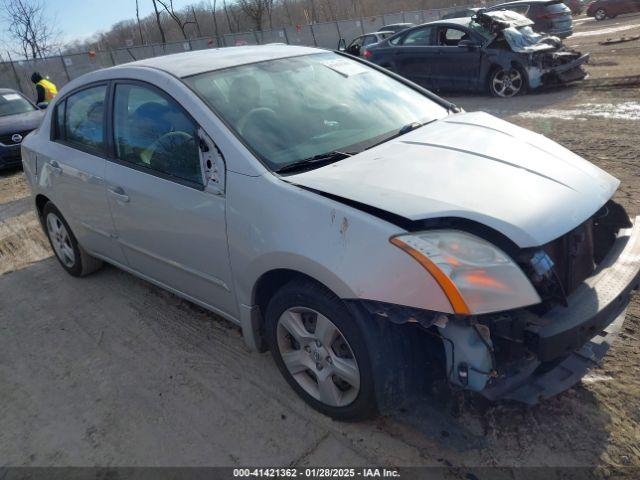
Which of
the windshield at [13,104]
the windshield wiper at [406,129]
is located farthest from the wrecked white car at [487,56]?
the windshield at [13,104]

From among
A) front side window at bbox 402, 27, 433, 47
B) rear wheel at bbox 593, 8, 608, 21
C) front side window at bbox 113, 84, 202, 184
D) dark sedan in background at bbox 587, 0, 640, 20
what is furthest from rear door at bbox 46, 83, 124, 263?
rear wheel at bbox 593, 8, 608, 21

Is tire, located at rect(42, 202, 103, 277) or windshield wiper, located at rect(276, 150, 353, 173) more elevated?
windshield wiper, located at rect(276, 150, 353, 173)

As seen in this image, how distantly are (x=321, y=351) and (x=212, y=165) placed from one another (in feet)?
3.70

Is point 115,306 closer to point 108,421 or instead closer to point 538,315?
point 108,421

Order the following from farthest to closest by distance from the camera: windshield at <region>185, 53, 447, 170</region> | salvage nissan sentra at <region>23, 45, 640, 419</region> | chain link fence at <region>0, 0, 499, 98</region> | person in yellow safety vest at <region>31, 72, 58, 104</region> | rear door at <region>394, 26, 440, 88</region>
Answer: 1. chain link fence at <region>0, 0, 499, 98</region>
2. person in yellow safety vest at <region>31, 72, 58, 104</region>
3. rear door at <region>394, 26, 440, 88</region>
4. windshield at <region>185, 53, 447, 170</region>
5. salvage nissan sentra at <region>23, 45, 640, 419</region>

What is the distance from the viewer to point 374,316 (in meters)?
2.28

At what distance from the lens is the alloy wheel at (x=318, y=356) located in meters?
2.44

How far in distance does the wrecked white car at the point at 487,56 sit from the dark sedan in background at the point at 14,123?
305 inches

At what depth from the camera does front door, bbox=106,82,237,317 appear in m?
2.88

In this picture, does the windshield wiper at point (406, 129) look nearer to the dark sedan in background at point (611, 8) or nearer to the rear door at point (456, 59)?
the rear door at point (456, 59)

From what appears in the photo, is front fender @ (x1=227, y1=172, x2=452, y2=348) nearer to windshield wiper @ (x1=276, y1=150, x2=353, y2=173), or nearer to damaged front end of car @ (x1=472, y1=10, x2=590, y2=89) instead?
windshield wiper @ (x1=276, y1=150, x2=353, y2=173)

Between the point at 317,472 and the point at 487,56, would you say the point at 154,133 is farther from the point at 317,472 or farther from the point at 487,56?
the point at 487,56

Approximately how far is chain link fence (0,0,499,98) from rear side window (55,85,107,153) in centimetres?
1895

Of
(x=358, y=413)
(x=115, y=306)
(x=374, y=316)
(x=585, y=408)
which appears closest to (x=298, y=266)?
(x=374, y=316)
